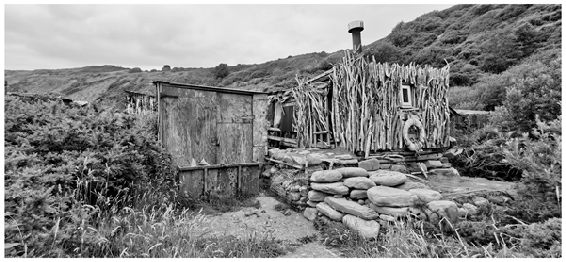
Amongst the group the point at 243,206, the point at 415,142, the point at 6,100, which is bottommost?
the point at 243,206

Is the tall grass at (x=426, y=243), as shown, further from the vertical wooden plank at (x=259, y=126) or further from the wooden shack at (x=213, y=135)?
the vertical wooden plank at (x=259, y=126)

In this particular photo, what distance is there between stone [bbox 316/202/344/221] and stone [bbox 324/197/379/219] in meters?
0.07

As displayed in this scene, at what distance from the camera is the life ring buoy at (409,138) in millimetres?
7999

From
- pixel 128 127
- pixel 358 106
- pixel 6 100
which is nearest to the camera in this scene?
pixel 6 100

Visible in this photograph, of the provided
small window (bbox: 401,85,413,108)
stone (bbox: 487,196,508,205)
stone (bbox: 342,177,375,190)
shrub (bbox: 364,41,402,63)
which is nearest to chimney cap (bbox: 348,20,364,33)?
small window (bbox: 401,85,413,108)

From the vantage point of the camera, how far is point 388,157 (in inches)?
309

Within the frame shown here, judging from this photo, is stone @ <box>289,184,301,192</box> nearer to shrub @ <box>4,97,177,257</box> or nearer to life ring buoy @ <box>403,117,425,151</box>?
shrub @ <box>4,97,177,257</box>

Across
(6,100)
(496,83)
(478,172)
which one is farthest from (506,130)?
(6,100)

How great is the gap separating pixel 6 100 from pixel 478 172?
10578 millimetres

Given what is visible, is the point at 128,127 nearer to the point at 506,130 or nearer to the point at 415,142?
the point at 415,142

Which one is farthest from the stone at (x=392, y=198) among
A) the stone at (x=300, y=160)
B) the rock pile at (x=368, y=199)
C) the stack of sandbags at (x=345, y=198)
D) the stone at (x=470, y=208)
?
the stone at (x=300, y=160)

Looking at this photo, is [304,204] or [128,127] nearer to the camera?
[128,127]

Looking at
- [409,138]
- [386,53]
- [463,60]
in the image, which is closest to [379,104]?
[409,138]

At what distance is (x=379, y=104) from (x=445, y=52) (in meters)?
24.9
